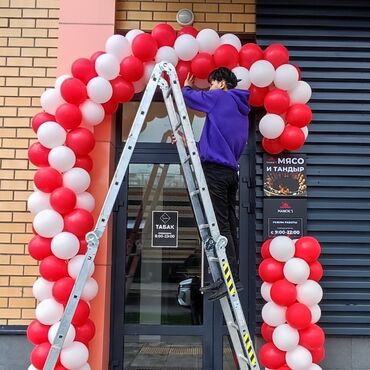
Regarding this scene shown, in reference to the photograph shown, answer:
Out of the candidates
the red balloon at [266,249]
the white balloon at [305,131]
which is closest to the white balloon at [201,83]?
the white balloon at [305,131]

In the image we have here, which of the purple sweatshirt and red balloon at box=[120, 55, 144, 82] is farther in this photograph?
red balloon at box=[120, 55, 144, 82]

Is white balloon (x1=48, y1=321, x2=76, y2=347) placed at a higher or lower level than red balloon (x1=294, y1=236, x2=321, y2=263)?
lower

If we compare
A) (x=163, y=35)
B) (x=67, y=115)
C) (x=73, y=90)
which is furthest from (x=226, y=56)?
(x=67, y=115)

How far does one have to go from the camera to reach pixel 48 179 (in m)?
4.57

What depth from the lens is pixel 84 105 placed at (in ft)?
15.8

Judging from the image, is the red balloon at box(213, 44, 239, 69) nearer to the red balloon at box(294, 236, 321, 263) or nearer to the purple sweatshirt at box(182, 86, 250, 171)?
the purple sweatshirt at box(182, 86, 250, 171)

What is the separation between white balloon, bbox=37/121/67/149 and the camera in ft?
15.1

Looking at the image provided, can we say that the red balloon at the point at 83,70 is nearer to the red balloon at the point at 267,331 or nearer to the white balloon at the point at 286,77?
the white balloon at the point at 286,77

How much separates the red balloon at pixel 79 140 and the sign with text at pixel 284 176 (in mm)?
1631

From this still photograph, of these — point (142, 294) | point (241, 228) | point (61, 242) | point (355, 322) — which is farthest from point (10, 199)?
point (355, 322)

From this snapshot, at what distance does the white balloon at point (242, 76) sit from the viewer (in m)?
4.91

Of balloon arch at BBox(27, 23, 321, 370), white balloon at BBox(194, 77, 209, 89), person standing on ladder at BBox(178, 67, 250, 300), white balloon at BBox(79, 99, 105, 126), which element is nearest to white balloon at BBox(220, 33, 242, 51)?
balloon arch at BBox(27, 23, 321, 370)

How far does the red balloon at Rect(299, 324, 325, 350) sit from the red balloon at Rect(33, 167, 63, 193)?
2.35 metres

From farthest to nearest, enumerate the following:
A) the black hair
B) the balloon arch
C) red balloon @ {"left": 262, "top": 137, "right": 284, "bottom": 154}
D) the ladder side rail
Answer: red balloon @ {"left": 262, "top": 137, "right": 284, "bottom": 154}
the balloon arch
the black hair
the ladder side rail
